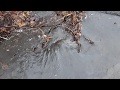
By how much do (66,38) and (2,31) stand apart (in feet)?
3.17

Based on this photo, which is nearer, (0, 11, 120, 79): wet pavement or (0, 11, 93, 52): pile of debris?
(0, 11, 120, 79): wet pavement

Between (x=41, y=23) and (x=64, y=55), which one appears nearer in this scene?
(x=64, y=55)

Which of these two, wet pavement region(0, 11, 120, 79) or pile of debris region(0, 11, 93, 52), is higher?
pile of debris region(0, 11, 93, 52)

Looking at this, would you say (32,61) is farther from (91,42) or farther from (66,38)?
(91,42)

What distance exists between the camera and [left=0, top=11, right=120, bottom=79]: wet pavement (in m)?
2.77

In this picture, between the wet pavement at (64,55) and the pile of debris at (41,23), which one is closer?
the wet pavement at (64,55)

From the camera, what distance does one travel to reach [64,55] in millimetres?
2967

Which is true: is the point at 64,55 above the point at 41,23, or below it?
below

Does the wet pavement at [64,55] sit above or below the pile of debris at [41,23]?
below

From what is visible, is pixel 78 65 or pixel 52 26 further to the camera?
pixel 52 26

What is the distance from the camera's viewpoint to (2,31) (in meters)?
3.37

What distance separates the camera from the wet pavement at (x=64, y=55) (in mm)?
2772
